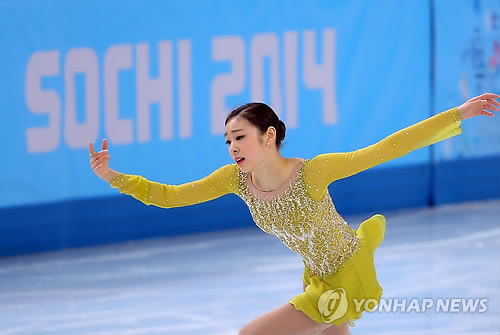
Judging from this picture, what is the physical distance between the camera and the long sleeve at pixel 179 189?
382cm

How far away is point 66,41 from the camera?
21.8 ft

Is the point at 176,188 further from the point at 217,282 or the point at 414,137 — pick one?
the point at 217,282

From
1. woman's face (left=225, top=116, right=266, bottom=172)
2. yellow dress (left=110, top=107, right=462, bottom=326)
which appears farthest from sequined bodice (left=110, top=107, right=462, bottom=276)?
woman's face (left=225, top=116, right=266, bottom=172)

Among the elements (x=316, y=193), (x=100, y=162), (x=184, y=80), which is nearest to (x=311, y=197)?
(x=316, y=193)

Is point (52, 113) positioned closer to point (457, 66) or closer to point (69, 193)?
point (69, 193)

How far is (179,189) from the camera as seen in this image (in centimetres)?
385

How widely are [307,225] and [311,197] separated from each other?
98mm

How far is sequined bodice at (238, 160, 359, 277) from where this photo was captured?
12.0 ft

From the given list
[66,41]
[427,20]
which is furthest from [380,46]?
[66,41]

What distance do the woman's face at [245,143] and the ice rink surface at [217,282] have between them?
150 centimetres

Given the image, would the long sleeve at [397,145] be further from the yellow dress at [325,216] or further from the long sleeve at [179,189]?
the long sleeve at [179,189]

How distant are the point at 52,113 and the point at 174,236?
1.29m

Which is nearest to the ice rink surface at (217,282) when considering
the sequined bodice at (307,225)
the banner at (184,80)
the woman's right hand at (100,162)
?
the banner at (184,80)

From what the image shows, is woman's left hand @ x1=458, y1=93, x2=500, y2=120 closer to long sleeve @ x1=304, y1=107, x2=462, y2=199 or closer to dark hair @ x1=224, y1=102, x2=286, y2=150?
long sleeve @ x1=304, y1=107, x2=462, y2=199
